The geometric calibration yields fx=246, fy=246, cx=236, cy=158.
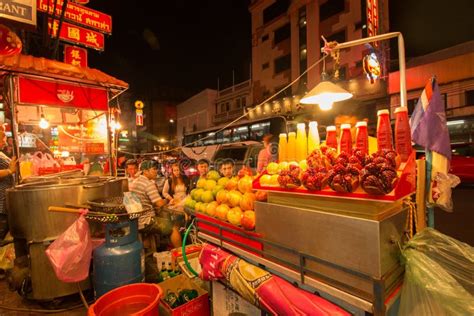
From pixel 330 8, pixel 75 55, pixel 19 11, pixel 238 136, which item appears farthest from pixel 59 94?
pixel 330 8

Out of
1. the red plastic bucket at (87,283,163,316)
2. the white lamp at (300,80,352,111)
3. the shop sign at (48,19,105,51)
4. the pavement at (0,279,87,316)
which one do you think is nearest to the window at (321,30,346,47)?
the shop sign at (48,19,105,51)

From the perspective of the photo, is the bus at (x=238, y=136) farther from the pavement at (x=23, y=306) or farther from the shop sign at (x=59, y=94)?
the pavement at (x=23, y=306)

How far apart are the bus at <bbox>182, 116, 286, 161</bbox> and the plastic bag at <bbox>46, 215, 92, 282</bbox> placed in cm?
767

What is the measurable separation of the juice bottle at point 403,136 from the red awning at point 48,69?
5274 mm

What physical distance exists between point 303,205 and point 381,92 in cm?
1974

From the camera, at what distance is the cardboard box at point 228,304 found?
85.4 inches

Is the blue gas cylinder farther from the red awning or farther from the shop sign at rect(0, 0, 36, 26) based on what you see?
the shop sign at rect(0, 0, 36, 26)

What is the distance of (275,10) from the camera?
27156 millimetres

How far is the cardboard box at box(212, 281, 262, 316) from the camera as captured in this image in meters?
2.17

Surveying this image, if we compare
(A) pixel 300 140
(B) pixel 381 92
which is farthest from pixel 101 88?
(B) pixel 381 92

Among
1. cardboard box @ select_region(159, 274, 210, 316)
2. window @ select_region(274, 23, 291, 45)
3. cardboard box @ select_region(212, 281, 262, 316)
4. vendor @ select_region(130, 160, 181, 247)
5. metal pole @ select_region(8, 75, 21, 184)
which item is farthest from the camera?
window @ select_region(274, 23, 291, 45)

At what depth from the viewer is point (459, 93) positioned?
15969 mm

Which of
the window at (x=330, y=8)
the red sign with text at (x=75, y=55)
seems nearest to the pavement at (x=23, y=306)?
the red sign with text at (x=75, y=55)

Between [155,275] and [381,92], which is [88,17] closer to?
[155,275]
